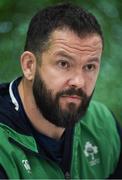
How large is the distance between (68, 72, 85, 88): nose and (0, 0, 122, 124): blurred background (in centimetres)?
115

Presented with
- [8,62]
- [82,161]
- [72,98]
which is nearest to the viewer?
[72,98]

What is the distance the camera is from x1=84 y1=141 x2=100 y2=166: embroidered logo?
78.1 inches

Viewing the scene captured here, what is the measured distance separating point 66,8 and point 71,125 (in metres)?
0.37

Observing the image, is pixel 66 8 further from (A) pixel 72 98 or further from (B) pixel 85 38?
(A) pixel 72 98

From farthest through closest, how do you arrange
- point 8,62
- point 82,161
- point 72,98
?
point 8,62 → point 82,161 → point 72,98

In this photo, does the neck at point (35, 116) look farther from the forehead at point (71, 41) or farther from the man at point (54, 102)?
the forehead at point (71, 41)

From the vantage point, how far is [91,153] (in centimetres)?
199

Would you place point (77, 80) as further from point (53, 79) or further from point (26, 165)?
point (26, 165)

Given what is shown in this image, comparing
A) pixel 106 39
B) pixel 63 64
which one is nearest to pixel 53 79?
pixel 63 64

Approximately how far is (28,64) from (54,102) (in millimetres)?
159

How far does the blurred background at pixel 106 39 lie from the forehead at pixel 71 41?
1.11 meters

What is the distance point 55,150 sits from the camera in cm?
190

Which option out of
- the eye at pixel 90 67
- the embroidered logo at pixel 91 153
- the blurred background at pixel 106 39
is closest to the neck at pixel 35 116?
the embroidered logo at pixel 91 153

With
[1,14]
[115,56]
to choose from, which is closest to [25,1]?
[1,14]
